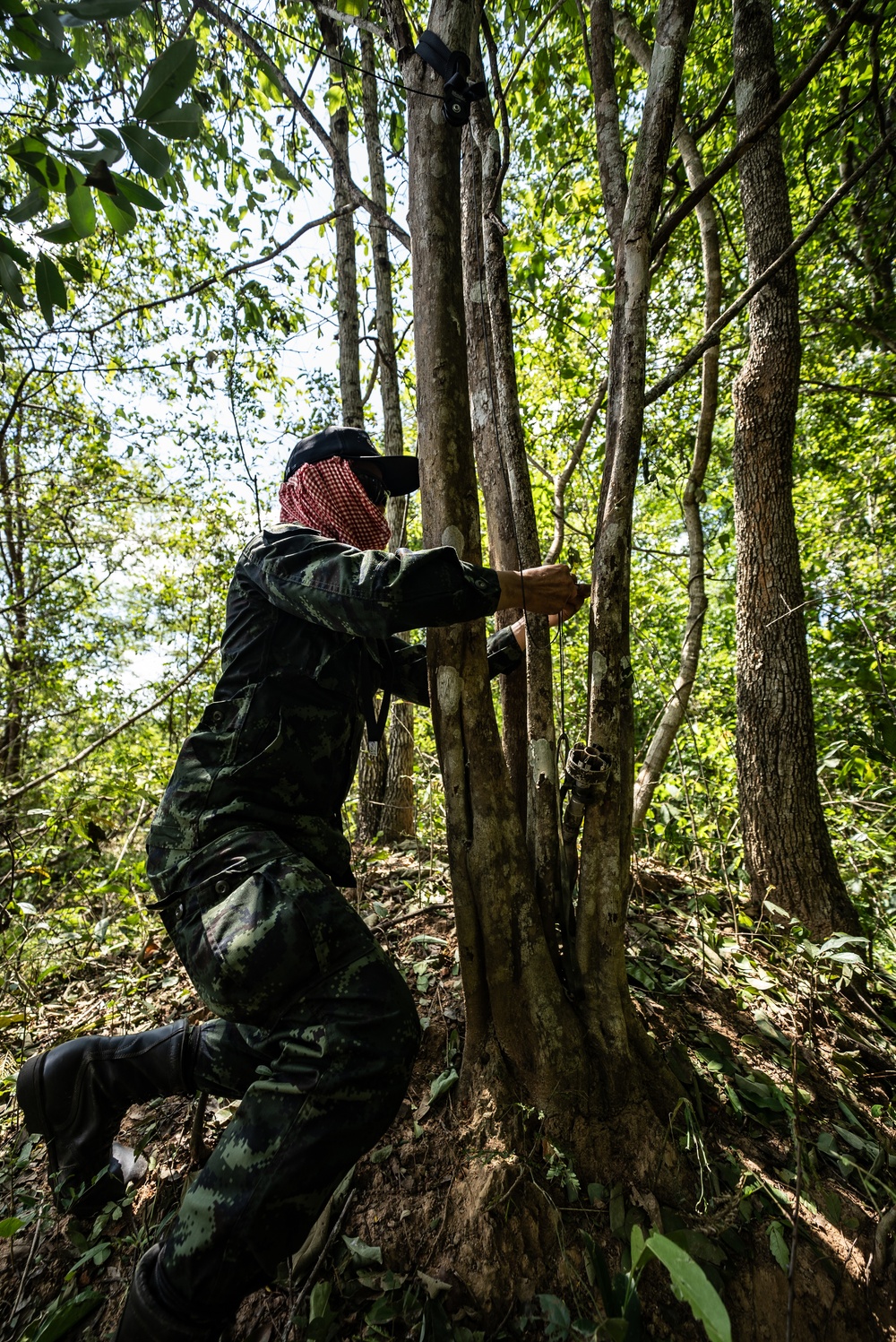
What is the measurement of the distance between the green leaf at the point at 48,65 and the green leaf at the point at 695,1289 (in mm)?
2046

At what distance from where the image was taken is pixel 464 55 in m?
1.92

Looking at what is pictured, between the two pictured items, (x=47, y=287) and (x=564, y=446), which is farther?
(x=564, y=446)

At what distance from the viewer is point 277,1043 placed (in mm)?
1586

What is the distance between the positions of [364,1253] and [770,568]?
3256 millimetres

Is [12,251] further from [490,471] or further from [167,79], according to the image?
[490,471]

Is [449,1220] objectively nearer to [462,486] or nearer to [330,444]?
[462,486]

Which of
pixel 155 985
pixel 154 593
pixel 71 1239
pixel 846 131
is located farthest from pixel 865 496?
pixel 154 593

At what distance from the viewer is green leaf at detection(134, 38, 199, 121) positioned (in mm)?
976

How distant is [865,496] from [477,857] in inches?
258

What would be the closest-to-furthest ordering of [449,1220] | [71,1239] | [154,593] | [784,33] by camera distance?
1. [449,1220]
2. [71,1239]
3. [784,33]
4. [154,593]

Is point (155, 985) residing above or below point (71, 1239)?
above

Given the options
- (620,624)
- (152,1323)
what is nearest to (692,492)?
(620,624)

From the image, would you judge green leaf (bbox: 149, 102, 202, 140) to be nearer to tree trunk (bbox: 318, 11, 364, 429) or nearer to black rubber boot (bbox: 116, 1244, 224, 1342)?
black rubber boot (bbox: 116, 1244, 224, 1342)

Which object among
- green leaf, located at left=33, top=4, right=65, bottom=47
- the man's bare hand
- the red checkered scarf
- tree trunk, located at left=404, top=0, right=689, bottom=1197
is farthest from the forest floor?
green leaf, located at left=33, top=4, right=65, bottom=47
